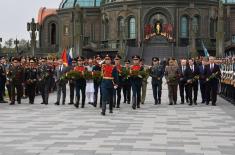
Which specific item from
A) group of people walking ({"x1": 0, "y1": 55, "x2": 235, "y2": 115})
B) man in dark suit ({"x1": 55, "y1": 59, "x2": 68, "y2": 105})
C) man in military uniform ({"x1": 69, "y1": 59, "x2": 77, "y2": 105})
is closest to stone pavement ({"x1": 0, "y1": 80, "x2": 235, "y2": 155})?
→ group of people walking ({"x1": 0, "y1": 55, "x2": 235, "y2": 115})

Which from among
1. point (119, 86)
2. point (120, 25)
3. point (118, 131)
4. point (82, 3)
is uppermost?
point (82, 3)

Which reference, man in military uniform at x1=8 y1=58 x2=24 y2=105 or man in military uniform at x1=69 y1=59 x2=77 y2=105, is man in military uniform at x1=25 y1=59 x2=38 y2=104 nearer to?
man in military uniform at x1=8 y1=58 x2=24 y2=105

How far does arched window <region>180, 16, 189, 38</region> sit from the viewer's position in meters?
81.3

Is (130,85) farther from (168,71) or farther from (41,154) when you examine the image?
(41,154)

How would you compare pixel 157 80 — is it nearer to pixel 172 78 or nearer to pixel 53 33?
pixel 172 78

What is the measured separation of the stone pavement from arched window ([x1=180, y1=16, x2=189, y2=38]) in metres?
58.1

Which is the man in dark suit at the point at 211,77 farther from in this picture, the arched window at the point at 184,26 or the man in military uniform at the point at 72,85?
the arched window at the point at 184,26

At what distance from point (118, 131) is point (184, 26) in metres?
66.5

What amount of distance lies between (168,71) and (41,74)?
5.41m

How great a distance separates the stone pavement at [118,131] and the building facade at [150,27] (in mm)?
50879

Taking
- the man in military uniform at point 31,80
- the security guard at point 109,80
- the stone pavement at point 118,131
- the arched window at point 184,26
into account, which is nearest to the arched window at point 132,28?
the arched window at point 184,26

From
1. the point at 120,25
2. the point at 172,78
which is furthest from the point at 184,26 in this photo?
the point at 172,78

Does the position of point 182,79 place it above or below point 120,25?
below

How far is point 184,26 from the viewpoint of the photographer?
81.7 m
